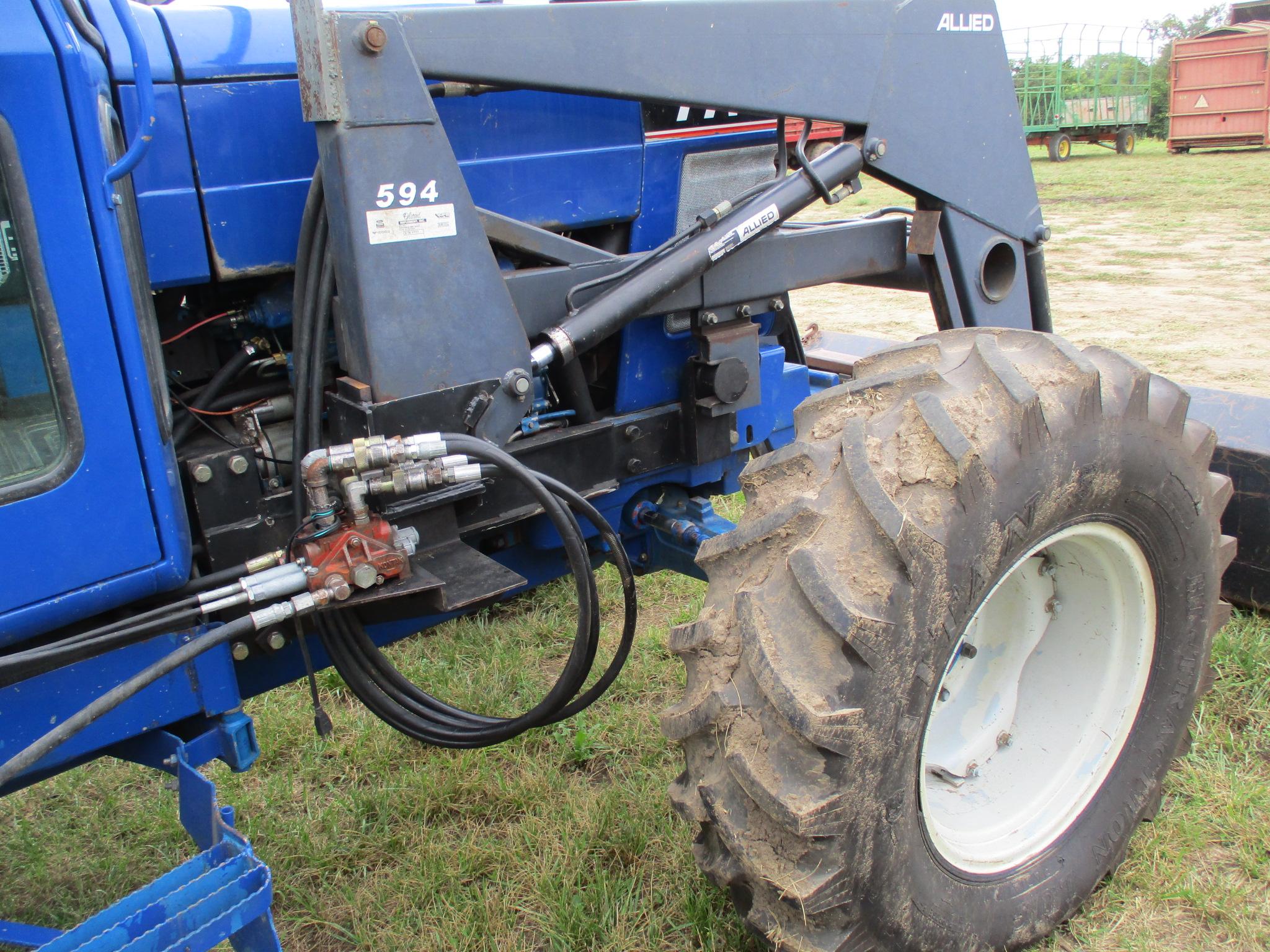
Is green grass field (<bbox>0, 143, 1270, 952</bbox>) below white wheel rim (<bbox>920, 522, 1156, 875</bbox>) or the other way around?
below

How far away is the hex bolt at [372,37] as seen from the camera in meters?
1.74

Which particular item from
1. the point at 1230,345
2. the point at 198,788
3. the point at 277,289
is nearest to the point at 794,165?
the point at 277,289

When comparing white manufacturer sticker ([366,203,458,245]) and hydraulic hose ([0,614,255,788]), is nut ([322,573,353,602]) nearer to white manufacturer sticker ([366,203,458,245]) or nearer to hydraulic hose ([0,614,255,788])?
hydraulic hose ([0,614,255,788])

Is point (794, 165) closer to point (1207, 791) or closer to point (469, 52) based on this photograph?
point (469, 52)

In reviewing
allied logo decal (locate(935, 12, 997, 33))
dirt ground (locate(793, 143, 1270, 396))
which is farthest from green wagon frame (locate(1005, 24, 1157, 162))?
allied logo decal (locate(935, 12, 997, 33))

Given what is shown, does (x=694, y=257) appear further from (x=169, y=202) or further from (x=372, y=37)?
(x=169, y=202)

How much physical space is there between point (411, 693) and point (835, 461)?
3.33ft

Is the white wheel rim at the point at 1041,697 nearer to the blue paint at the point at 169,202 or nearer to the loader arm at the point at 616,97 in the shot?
the loader arm at the point at 616,97

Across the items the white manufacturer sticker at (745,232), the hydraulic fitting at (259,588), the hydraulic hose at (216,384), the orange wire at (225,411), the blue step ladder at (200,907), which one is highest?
the white manufacturer sticker at (745,232)

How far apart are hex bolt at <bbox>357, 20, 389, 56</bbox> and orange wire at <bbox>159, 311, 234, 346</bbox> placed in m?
0.63

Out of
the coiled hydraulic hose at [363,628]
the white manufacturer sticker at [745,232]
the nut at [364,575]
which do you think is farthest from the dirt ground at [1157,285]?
the nut at [364,575]

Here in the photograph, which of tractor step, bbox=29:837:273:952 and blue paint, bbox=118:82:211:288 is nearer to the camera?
tractor step, bbox=29:837:273:952

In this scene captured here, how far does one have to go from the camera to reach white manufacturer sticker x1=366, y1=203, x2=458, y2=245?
1.82 meters

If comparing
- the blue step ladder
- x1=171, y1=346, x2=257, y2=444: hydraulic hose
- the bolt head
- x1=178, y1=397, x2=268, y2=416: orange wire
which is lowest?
the blue step ladder
